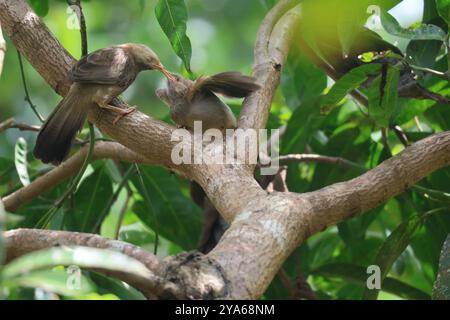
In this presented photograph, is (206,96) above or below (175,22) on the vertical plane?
below

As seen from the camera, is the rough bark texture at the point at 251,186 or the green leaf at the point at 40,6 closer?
the rough bark texture at the point at 251,186

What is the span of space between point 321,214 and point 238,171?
40cm

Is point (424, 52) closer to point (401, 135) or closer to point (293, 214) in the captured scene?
point (401, 135)

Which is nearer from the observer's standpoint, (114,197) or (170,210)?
(114,197)

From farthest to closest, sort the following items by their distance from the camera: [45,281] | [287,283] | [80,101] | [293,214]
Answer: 1. [287,283]
2. [80,101]
3. [293,214]
4. [45,281]

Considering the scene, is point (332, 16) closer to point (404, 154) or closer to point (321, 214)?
point (404, 154)

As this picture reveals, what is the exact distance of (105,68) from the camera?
162 inches

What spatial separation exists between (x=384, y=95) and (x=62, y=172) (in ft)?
6.12

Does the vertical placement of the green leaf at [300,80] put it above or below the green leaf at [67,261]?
above

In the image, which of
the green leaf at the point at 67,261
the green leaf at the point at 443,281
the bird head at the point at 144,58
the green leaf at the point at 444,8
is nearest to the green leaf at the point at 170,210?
the bird head at the point at 144,58

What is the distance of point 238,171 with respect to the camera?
10.1 ft

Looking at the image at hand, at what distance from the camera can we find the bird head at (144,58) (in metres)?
4.54

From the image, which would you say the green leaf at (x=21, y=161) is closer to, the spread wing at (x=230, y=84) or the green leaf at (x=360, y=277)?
the spread wing at (x=230, y=84)

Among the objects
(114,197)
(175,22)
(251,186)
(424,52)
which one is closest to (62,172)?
(114,197)
